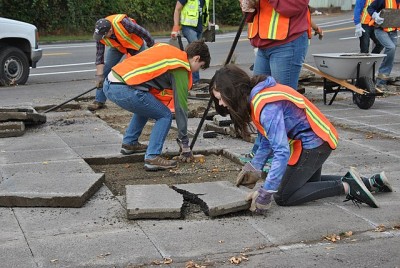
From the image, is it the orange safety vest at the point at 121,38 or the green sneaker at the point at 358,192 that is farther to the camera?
the orange safety vest at the point at 121,38

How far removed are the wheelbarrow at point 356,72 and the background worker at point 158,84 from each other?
3.49 m

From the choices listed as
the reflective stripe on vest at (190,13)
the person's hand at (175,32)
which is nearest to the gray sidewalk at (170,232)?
the person's hand at (175,32)

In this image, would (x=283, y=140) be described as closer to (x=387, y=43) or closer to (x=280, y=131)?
(x=280, y=131)

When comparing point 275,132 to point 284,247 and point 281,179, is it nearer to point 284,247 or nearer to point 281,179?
point 281,179

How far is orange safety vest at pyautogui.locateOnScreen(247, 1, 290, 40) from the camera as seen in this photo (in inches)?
231

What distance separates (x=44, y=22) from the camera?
28.9m

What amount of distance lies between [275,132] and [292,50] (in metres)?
1.68

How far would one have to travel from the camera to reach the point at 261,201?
4.57 m

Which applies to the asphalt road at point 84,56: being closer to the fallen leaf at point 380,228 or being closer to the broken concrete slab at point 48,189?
the broken concrete slab at point 48,189

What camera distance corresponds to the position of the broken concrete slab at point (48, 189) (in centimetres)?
488

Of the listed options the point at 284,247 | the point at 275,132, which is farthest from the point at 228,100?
the point at 284,247

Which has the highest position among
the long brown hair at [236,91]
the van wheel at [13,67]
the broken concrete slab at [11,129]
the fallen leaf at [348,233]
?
the long brown hair at [236,91]

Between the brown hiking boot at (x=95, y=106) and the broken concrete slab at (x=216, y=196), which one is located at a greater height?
the broken concrete slab at (x=216, y=196)

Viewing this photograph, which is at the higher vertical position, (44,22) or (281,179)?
(281,179)
